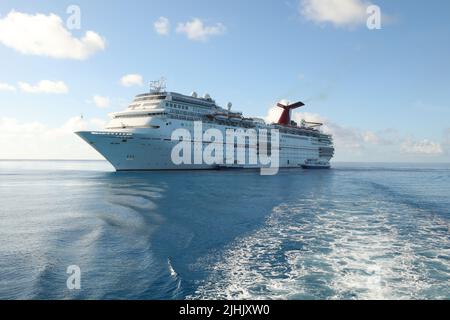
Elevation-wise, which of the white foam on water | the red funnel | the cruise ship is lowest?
the white foam on water

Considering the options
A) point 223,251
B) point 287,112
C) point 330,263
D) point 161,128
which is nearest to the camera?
point 330,263

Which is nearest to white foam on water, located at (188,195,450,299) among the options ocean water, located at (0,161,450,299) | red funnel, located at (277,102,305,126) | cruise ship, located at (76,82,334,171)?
ocean water, located at (0,161,450,299)

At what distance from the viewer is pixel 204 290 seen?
10.4 metres

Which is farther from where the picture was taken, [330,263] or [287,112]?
[287,112]

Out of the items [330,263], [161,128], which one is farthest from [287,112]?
[330,263]

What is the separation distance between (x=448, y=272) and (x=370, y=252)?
3116mm

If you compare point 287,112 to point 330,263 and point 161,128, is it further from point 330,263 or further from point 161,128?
point 330,263

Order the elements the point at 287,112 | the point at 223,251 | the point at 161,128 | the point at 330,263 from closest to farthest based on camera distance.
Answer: the point at 330,263
the point at 223,251
the point at 161,128
the point at 287,112

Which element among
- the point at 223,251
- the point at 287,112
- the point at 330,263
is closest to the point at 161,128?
the point at 223,251

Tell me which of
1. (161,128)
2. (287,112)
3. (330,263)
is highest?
(287,112)

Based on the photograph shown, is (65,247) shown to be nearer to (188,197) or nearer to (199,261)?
(199,261)

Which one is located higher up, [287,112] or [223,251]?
[287,112]

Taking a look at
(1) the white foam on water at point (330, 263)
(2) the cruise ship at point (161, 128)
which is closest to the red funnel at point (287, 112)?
(2) the cruise ship at point (161, 128)

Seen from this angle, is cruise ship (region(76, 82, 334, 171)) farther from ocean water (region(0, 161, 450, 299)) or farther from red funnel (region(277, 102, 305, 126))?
ocean water (region(0, 161, 450, 299))
